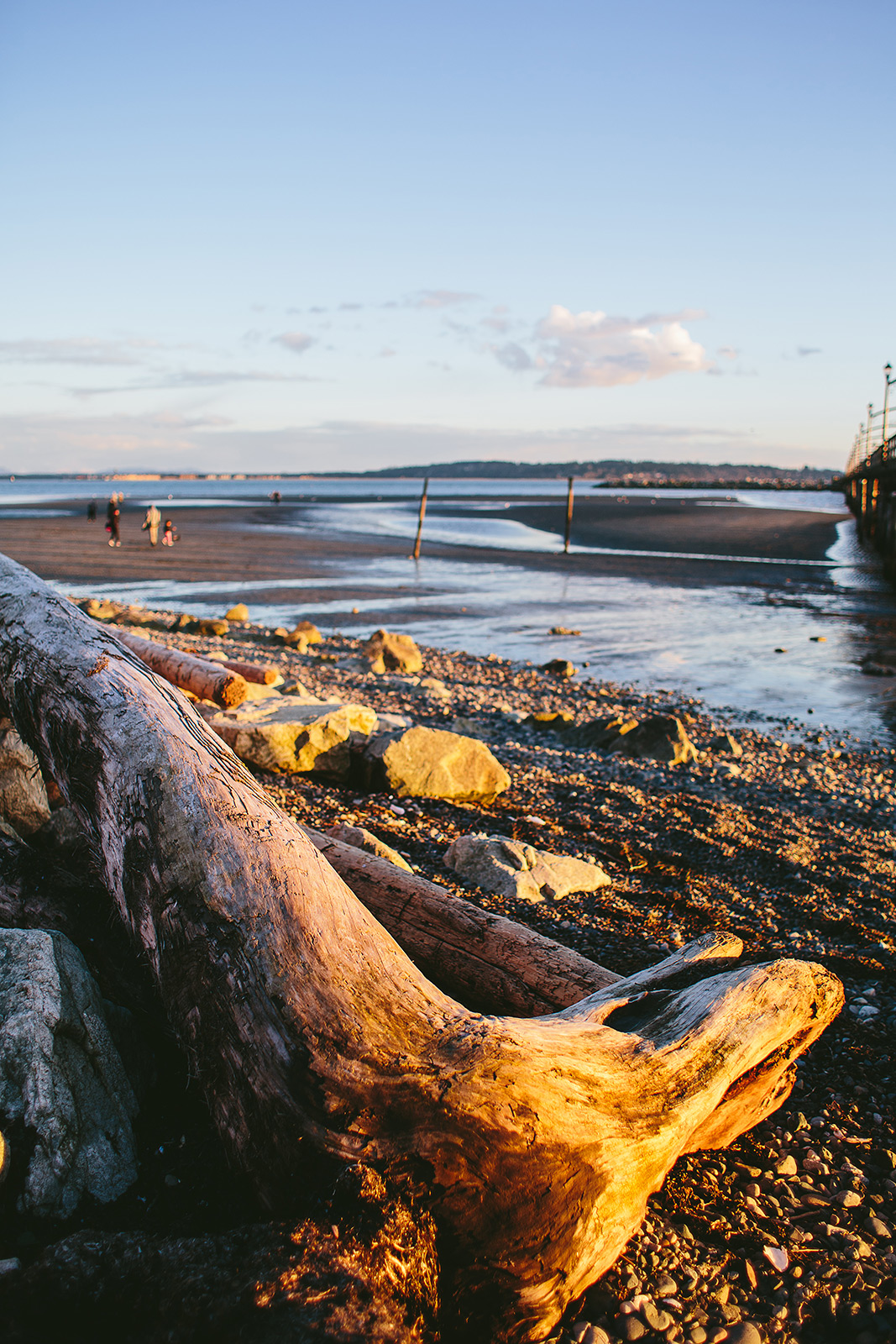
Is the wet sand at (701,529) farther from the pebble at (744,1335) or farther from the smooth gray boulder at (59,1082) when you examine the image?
the smooth gray boulder at (59,1082)

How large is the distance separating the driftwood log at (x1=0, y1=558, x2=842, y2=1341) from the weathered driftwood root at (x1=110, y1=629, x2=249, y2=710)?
3620mm

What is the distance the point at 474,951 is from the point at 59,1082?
5.72 feet

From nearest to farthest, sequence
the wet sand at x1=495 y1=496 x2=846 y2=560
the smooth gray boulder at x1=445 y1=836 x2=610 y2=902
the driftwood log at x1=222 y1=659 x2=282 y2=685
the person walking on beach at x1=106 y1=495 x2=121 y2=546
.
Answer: the smooth gray boulder at x1=445 y1=836 x2=610 y2=902
the driftwood log at x1=222 y1=659 x2=282 y2=685
the person walking on beach at x1=106 y1=495 x2=121 y2=546
the wet sand at x1=495 y1=496 x2=846 y2=560

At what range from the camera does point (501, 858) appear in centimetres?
483

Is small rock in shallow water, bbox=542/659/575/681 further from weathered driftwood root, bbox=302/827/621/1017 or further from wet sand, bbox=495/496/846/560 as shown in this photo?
wet sand, bbox=495/496/846/560

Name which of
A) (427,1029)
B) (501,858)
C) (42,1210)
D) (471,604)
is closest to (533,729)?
(501,858)

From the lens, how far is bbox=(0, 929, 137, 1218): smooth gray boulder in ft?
6.82

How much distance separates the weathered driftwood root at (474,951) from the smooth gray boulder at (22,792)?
145 cm

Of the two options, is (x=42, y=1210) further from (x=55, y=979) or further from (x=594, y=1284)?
(x=594, y=1284)

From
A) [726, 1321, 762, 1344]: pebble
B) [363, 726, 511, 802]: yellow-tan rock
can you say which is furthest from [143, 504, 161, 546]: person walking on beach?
[726, 1321, 762, 1344]: pebble

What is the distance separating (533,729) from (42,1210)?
7450mm

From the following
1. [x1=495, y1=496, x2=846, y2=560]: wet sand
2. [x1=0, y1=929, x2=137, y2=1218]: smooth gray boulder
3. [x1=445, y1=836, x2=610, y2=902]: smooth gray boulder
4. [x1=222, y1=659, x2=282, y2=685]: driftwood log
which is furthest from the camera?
[x1=495, y1=496, x2=846, y2=560]: wet sand

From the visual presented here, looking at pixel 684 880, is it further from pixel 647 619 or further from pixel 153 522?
pixel 153 522

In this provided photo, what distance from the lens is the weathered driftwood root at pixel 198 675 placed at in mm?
6906
